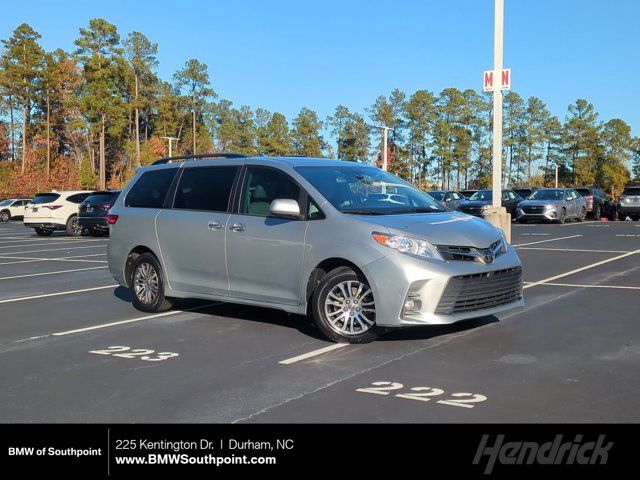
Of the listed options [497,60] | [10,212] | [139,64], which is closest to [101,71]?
[139,64]

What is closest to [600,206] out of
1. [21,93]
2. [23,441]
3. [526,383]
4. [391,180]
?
[391,180]

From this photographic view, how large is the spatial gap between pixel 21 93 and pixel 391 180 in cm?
8226

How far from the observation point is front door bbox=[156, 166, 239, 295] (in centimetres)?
757

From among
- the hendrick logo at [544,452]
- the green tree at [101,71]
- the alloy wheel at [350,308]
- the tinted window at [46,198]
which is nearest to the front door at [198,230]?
the alloy wheel at [350,308]

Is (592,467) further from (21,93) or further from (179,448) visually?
(21,93)

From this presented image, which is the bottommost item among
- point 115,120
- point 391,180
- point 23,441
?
point 23,441

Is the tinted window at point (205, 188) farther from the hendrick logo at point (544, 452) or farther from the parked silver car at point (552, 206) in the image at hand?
the parked silver car at point (552, 206)

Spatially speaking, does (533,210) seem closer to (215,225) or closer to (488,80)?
(488,80)

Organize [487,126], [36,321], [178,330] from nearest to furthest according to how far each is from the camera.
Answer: [178,330]
[36,321]
[487,126]

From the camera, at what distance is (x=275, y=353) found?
6.25 meters

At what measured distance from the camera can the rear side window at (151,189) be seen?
27.7ft

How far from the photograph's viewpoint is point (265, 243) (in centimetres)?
708

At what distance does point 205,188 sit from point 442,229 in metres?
2.94

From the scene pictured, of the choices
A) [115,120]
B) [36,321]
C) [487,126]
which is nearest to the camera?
[36,321]
